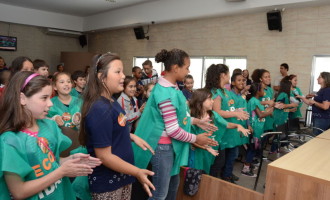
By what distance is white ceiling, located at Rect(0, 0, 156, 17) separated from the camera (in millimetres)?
8047

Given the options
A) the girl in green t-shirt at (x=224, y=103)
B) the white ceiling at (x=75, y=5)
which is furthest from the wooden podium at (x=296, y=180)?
the white ceiling at (x=75, y=5)

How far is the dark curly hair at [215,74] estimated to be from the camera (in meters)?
2.88

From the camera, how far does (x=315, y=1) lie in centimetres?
509

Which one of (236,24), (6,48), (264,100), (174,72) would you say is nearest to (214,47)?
(236,24)

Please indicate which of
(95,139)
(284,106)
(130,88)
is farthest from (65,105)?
(284,106)

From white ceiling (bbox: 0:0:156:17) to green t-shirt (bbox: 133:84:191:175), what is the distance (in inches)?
265

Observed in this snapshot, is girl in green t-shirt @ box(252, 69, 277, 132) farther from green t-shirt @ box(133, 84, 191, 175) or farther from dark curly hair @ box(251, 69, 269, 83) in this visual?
green t-shirt @ box(133, 84, 191, 175)

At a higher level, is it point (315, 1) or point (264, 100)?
point (315, 1)

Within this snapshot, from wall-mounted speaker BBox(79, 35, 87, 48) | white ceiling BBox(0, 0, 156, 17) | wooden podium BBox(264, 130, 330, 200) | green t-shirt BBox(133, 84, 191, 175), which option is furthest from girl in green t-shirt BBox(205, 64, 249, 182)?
wall-mounted speaker BBox(79, 35, 87, 48)

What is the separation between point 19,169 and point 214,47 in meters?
6.43

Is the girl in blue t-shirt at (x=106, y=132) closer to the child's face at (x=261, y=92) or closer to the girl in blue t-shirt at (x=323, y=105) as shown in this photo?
the child's face at (x=261, y=92)

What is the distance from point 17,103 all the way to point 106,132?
401mm

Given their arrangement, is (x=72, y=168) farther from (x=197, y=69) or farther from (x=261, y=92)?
(x=197, y=69)

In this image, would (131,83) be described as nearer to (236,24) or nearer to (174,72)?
(174,72)
